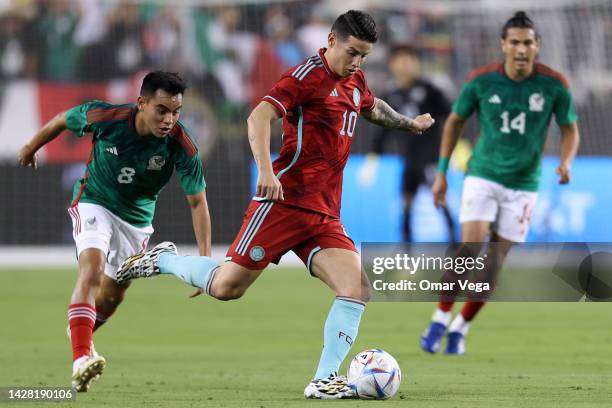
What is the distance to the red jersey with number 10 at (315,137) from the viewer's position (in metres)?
6.82

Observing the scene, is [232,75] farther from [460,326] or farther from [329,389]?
[329,389]

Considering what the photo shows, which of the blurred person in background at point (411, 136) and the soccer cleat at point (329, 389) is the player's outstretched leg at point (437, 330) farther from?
the blurred person in background at point (411, 136)

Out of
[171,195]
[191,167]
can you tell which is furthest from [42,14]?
[191,167]

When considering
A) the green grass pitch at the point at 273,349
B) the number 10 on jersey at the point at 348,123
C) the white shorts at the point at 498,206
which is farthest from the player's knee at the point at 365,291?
the white shorts at the point at 498,206

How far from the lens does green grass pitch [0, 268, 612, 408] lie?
6.88 metres

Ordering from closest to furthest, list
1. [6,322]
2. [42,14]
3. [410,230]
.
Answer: [6,322], [410,230], [42,14]

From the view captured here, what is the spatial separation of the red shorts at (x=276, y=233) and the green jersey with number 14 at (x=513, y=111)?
328cm

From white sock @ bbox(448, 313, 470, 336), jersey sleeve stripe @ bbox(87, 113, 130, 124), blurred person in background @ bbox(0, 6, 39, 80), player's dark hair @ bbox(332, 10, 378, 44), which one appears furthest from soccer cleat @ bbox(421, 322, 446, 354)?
blurred person in background @ bbox(0, 6, 39, 80)

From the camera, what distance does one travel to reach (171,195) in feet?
65.4

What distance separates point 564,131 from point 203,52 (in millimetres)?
13726

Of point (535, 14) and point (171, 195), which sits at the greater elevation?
point (535, 14)

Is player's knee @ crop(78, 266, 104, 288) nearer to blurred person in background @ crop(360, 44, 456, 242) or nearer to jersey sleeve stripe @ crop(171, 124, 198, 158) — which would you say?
jersey sleeve stripe @ crop(171, 124, 198, 158)

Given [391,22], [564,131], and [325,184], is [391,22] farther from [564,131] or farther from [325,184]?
[325,184]

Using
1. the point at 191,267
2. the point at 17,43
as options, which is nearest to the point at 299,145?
the point at 191,267
